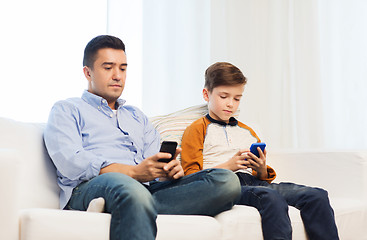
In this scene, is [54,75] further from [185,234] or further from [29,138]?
[185,234]

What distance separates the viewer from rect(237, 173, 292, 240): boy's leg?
1.55m

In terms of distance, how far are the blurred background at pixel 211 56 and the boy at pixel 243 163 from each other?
0.91 meters

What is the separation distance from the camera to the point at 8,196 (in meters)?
1.21

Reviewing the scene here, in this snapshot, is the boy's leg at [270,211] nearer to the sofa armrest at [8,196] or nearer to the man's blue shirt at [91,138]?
the man's blue shirt at [91,138]

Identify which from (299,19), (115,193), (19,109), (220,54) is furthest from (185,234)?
(299,19)

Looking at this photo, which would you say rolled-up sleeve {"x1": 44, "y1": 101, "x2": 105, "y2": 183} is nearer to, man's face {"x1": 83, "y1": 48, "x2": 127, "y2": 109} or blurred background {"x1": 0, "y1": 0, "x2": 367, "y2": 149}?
man's face {"x1": 83, "y1": 48, "x2": 127, "y2": 109}

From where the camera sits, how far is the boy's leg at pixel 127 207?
125 centimetres

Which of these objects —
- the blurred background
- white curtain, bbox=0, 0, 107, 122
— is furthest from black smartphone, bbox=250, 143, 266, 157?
white curtain, bbox=0, 0, 107, 122

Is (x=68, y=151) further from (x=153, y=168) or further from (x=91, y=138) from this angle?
(x=153, y=168)

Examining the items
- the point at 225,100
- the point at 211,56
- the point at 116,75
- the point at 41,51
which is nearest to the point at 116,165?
the point at 116,75

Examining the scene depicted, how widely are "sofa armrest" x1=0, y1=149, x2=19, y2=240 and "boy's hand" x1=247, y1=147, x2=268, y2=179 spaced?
978 millimetres

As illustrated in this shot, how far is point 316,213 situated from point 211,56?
1.73 metres

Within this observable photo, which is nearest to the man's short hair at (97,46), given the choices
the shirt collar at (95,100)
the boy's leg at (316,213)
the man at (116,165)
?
the man at (116,165)

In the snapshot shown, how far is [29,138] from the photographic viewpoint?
1.63 m
